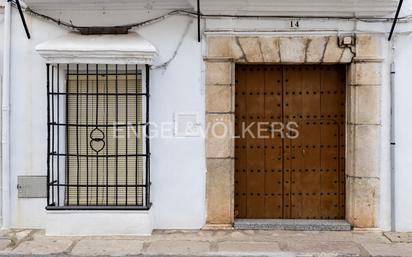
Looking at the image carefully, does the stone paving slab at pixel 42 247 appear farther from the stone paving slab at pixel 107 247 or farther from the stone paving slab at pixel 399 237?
the stone paving slab at pixel 399 237

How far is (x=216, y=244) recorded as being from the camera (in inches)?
251

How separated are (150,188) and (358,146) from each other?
2.84 m

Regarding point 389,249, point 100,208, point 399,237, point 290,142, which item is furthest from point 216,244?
point 399,237

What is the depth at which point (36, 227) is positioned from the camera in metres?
7.02

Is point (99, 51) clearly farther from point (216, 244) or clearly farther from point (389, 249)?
point (389, 249)

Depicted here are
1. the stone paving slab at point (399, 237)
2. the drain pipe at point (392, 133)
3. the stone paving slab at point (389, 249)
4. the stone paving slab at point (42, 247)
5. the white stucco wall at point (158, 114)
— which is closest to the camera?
the stone paving slab at point (389, 249)

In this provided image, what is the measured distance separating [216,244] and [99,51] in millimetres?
2848

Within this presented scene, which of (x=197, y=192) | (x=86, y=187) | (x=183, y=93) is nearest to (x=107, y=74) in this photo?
(x=183, y=93)

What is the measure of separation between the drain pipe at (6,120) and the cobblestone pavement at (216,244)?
37cm

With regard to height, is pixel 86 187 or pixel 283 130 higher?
pixel 283 130

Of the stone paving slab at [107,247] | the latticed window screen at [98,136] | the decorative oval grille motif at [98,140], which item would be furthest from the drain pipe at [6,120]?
the stone paving slab at [107,247]

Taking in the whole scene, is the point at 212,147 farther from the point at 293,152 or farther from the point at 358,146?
the point at 358,146

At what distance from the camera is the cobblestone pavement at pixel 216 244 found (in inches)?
238

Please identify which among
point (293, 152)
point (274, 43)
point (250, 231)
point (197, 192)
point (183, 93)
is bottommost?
point (250, 231)
